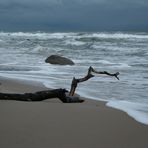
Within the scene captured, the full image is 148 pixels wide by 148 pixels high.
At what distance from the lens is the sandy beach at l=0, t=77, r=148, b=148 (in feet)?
15.0

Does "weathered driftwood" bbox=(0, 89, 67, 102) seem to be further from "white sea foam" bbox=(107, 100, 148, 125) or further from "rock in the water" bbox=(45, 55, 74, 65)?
"rock in the water" bbox=(45, 55, 74, 65)

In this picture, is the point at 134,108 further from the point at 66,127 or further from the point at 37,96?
the point at 66,127

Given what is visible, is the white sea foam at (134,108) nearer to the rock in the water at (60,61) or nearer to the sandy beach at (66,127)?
the sandy beach at (66,127)

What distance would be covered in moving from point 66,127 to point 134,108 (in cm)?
233

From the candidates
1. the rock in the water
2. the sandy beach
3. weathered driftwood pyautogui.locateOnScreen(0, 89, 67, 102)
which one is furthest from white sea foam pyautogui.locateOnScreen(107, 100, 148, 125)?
the rock in the water

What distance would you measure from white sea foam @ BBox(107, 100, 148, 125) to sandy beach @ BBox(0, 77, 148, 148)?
187mm

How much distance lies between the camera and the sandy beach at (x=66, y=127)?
458cm

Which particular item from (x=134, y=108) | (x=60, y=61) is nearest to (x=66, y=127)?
(x=134, y=108)

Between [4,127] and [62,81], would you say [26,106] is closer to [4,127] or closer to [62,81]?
[4,127]

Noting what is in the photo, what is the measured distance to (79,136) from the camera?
15.9 feet

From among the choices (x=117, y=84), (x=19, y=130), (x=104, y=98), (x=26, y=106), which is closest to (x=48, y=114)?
(x=26, y=106)

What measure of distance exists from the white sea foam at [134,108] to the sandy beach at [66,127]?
0.61 feet

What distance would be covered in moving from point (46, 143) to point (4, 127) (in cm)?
85

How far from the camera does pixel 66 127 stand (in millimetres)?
5297
